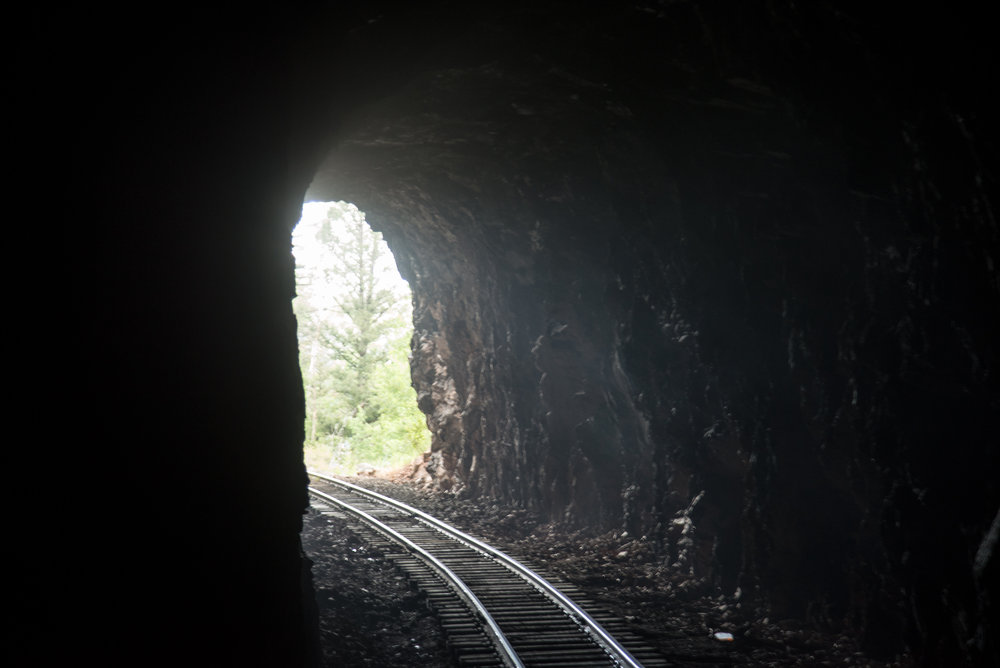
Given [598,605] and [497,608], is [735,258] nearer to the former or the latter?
[598,605]

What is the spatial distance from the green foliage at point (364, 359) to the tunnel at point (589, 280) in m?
15.3

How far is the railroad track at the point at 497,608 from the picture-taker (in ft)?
25.0

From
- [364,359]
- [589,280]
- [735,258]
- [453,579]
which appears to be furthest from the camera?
[364,359]

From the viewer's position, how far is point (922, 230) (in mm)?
6512

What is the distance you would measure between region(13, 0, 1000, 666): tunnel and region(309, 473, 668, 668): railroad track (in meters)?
2.03

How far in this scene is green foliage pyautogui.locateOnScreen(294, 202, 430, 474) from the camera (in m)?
28.8

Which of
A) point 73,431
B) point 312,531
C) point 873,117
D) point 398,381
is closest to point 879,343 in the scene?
point 873,117

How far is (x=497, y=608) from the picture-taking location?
9.19 metres

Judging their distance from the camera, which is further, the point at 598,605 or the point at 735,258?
the point at 735,258

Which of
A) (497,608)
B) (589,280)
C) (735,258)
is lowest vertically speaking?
(497,608)

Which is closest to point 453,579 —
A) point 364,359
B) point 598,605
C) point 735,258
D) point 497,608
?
point 497,608

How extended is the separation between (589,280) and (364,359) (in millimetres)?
16938

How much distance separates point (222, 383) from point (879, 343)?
561 cm

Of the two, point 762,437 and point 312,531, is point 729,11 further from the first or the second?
point 312,531
